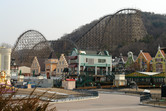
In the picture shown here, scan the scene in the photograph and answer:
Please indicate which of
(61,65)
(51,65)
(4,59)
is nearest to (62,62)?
(61,65)

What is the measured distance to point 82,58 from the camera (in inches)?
1923

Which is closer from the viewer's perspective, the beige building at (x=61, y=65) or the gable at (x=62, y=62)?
the gable at (x=62, y=62)

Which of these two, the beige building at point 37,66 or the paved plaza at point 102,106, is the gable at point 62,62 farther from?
the paved plaza at point 102,106

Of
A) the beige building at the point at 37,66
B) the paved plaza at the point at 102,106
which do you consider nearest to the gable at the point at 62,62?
the beige building at the point at 37,66

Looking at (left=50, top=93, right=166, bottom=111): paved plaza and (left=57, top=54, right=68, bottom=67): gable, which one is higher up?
(left=57, top=54, right=68, bottom=67): gable

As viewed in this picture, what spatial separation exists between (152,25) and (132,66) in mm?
59924

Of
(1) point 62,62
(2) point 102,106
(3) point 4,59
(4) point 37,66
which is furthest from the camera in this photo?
(4) point 37,66

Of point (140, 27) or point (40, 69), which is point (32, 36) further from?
point (140, 27)

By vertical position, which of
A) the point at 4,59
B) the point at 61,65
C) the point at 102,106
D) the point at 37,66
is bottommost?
the point at 102,106

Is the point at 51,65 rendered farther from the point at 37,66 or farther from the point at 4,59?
the point at 4,59

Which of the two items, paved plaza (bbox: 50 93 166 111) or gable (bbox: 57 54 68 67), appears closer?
paved plaza (bbox: 50 93 166 111)

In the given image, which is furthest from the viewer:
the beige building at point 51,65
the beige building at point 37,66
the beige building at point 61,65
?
the beige building at point 37,66

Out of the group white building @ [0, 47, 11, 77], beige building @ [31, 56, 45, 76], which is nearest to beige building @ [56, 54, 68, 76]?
beige building @ [31, 56, 45, 76]

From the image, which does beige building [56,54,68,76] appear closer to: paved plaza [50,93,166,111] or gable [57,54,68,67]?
gable [57,54,68,67]
